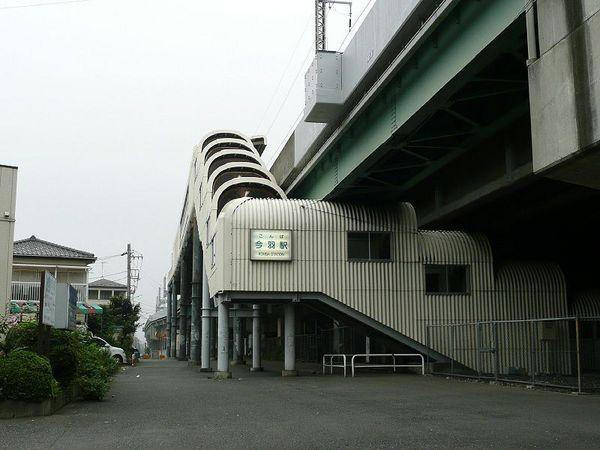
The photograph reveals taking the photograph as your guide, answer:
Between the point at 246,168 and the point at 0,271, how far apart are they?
45.7ft

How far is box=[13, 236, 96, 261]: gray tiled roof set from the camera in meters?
45.7

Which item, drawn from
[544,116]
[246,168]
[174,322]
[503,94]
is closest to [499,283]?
[503,94]

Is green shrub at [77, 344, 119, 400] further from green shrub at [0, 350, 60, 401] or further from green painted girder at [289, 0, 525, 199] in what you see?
green painted girder at [289, 0, 525, 199]

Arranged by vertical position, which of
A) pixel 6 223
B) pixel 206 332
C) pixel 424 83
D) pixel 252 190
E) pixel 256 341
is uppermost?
pixel 252 190

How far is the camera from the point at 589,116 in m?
10.8

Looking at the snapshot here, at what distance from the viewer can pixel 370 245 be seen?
27.2 meters

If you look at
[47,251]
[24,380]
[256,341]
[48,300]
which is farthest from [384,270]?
[47,251]

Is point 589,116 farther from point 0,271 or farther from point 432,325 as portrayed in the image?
point 0,271

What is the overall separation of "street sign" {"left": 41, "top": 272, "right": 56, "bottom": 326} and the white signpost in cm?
1079

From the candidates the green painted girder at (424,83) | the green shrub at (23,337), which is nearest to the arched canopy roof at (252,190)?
the green painted girder at (424,83)

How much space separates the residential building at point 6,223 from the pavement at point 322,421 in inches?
313

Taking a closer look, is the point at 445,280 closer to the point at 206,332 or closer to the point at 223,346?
the point at 223,346

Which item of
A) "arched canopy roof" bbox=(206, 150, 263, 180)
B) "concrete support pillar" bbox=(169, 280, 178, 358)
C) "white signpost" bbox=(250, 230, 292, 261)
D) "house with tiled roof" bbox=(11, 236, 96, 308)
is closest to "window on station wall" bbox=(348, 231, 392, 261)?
"white signpost" bbox=(250, 230, 292, 261)

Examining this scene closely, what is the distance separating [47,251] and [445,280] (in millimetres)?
29657
